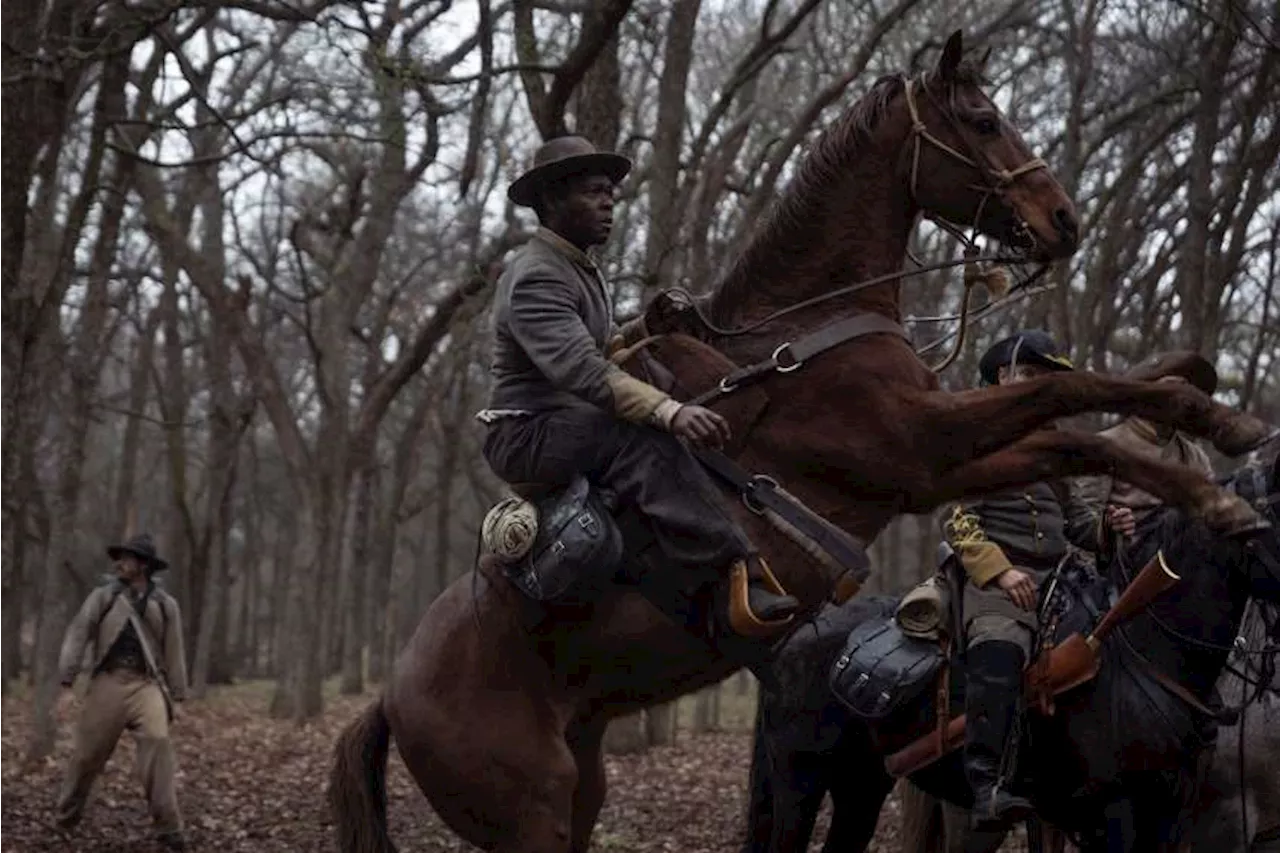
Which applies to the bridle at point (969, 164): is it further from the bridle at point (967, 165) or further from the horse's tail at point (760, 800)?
the horse's tail at point (760, 800)

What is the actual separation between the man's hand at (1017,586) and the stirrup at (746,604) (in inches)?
80.8

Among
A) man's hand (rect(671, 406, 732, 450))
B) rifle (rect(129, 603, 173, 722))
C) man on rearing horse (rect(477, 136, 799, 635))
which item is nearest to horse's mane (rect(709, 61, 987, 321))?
man on rearing horse (rect(477, 136, 799, 635))

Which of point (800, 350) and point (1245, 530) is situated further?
point (800, 350)

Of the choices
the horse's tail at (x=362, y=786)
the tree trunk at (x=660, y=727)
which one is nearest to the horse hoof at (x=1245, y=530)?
the horse's tail at (x=362, y=786)

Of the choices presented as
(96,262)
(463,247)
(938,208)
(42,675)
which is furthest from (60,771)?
(463,247)

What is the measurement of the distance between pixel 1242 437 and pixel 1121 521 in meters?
2.23

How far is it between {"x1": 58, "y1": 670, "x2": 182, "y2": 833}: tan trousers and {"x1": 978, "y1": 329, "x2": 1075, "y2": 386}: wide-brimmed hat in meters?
7.82

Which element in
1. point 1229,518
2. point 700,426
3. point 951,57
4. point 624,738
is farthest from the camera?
point 624,738

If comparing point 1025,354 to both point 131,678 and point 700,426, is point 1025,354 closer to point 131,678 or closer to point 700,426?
point 700,426

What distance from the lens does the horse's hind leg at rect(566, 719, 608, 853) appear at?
21.6 ft

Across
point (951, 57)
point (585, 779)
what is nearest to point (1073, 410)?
point (951, 57)

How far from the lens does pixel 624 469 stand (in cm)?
602

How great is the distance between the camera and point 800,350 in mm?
5930

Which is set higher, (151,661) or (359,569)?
(359,569)
